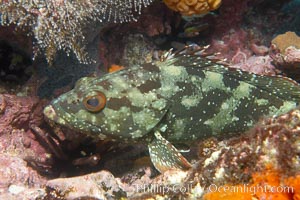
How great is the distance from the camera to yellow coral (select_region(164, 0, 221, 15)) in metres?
5.84

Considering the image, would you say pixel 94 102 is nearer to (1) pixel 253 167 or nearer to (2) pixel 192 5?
(1) pixel 253 167

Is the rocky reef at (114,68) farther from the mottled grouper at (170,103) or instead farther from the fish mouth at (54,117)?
the fish mouth at (54,117)

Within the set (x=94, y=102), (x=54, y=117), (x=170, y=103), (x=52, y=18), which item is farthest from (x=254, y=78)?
(x=52, y=18)

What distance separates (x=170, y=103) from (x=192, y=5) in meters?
2.24

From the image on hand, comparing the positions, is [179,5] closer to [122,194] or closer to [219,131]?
[219,131]

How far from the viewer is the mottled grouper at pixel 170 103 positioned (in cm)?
431

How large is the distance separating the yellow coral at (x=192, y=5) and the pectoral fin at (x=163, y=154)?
2526 millimetres

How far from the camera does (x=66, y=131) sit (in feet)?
16.9

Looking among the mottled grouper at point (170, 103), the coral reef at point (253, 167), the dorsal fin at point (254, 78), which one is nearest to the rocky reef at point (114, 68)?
the coral reef at point (253, 167)

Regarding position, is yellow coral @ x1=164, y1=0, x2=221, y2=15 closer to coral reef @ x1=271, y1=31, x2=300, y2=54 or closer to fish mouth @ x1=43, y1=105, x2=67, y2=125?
coral reef @ x1=271, y1=31, x2=300, y2=54

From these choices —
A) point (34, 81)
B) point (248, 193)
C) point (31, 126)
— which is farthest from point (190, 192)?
point (34, 81)

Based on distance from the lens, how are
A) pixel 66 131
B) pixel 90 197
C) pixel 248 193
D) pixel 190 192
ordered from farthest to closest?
pixel 66 131 → pixel 90 197 → pixel 190 192 → pixel 248 193

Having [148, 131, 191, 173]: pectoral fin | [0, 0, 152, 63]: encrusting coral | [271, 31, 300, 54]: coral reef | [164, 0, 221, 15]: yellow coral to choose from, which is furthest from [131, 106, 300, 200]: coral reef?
[271, 31, 300, 54]: coral reef

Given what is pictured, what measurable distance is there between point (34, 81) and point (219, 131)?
307 centimetres
